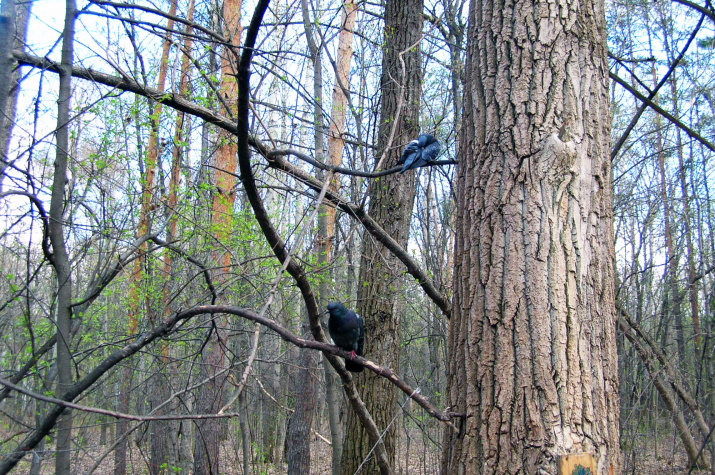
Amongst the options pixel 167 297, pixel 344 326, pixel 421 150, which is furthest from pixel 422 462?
pixel 421 150

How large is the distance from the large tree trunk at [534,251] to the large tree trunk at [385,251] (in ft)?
7.36

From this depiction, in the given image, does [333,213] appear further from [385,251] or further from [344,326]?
[344,326]

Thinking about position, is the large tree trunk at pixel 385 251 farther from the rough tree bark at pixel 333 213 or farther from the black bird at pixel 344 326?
the rough tree bark at pixel 333 213

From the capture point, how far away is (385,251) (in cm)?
462

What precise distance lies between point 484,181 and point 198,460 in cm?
682

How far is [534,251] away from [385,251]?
118 inches

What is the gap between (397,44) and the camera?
4.66 metres

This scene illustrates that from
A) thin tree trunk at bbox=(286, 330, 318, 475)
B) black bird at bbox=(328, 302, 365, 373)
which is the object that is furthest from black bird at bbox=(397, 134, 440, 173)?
thin tree trunk at bbox=(286, 330, 318, 475)

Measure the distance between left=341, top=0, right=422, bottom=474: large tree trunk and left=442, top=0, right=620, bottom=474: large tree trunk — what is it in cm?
224

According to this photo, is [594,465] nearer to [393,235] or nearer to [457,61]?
[393,235]

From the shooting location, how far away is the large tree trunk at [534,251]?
1.54 metres

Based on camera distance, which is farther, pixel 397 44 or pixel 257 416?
pixel 257 416

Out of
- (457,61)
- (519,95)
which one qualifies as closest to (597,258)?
(519,95)

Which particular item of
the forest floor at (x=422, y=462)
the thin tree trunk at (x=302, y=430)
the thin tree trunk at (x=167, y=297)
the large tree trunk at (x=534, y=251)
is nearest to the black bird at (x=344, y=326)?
the large tree trunk at (x=534, y=251)
